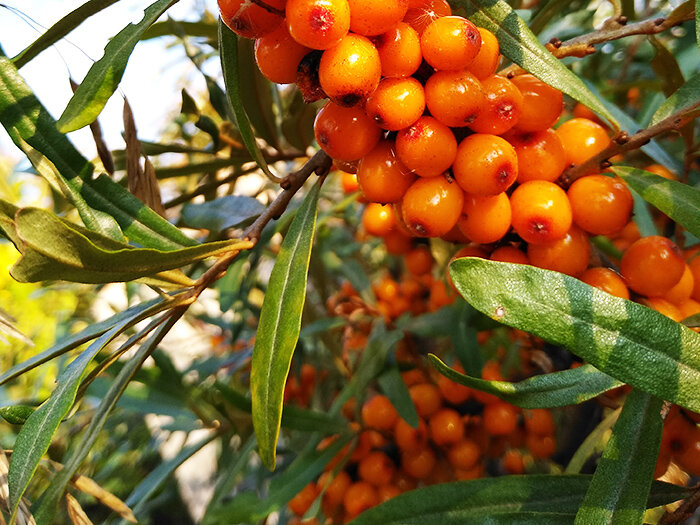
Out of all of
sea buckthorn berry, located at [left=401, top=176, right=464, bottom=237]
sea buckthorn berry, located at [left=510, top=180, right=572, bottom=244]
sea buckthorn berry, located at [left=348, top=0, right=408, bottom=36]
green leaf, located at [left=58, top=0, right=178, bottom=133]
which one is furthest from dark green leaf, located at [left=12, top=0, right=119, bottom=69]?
sea buckthorn berry, located at [left=510, top=180, right=572, bottom=244]

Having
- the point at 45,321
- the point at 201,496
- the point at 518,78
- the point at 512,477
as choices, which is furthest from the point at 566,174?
the point at 201,496

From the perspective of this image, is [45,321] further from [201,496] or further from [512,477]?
[512,477]

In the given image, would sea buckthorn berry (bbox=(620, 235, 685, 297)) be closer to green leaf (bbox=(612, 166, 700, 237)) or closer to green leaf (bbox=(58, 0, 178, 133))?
green leaf (bbox=(612, 166, 700, 237))

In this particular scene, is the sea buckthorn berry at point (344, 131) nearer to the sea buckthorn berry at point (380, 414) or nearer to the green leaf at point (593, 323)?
the green leaf at point (593, 323)

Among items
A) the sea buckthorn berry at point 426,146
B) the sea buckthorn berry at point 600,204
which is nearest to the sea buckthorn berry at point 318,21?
the sea buckthorn berry at point 426,146

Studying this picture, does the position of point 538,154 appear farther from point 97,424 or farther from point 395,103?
point 97,424

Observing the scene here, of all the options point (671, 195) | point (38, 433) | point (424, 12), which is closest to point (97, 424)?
point (38, 433)
